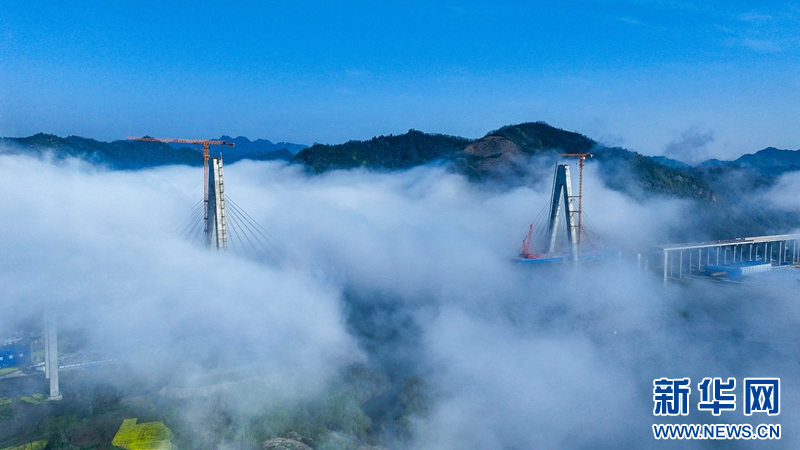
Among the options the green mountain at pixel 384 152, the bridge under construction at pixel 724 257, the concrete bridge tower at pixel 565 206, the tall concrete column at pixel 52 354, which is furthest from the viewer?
the green mountain at pixel 384 152

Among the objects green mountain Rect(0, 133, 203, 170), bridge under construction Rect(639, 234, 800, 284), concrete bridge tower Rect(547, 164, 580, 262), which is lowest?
bridge under construction Rect(639, 234, 800, 284)

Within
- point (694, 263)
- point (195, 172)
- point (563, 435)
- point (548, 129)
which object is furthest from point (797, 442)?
point (548, 129)

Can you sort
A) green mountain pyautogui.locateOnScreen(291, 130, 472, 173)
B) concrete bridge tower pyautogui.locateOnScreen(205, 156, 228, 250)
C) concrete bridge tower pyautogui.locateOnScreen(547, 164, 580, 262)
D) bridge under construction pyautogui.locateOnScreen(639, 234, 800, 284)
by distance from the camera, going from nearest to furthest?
1. concrete bridge tower pyautogui.locateOnScreen(205, 156, 228, 250)
2. concrete bridge tower pyautogui.locateOnScreen(547, 164, 580, 262)
3. bridge under construction pyautogui.locateOnScreen(639, 234, 800, 284)
4. green mountain pyautogui.locateOnScreen(291, 130, 472, 173)

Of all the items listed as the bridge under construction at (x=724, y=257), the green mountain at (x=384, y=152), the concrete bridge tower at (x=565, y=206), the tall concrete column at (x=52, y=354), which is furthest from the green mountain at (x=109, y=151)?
the bridge under construction at (x=724, y=257)

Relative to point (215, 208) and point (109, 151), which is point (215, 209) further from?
point (109, 151)

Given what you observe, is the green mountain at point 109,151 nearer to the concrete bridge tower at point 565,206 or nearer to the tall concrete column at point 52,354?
the tall concrete column at point 52,354

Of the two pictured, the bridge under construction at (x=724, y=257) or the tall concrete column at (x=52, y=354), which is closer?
the tall concrete column at (x=52, y=354)

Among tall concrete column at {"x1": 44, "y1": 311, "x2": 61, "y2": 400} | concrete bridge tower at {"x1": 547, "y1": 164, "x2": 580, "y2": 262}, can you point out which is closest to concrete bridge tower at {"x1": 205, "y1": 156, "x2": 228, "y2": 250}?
tall concrete column at {"x1": 44, "y1": 311, "x2": 61, "y2": 400}

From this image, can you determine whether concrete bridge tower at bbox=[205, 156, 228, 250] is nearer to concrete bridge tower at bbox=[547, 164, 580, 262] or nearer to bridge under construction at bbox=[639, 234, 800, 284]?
concrete bridge tower at bbox=[547, 164, 580, 262]

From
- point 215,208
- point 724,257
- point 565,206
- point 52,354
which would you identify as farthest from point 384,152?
point 52,354

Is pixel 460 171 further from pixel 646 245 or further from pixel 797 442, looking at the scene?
pixel 797 442

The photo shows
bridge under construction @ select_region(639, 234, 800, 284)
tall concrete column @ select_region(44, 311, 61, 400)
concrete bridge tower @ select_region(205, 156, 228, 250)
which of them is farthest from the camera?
bridge under construction @ select_region(639, 234, 800, 284)
